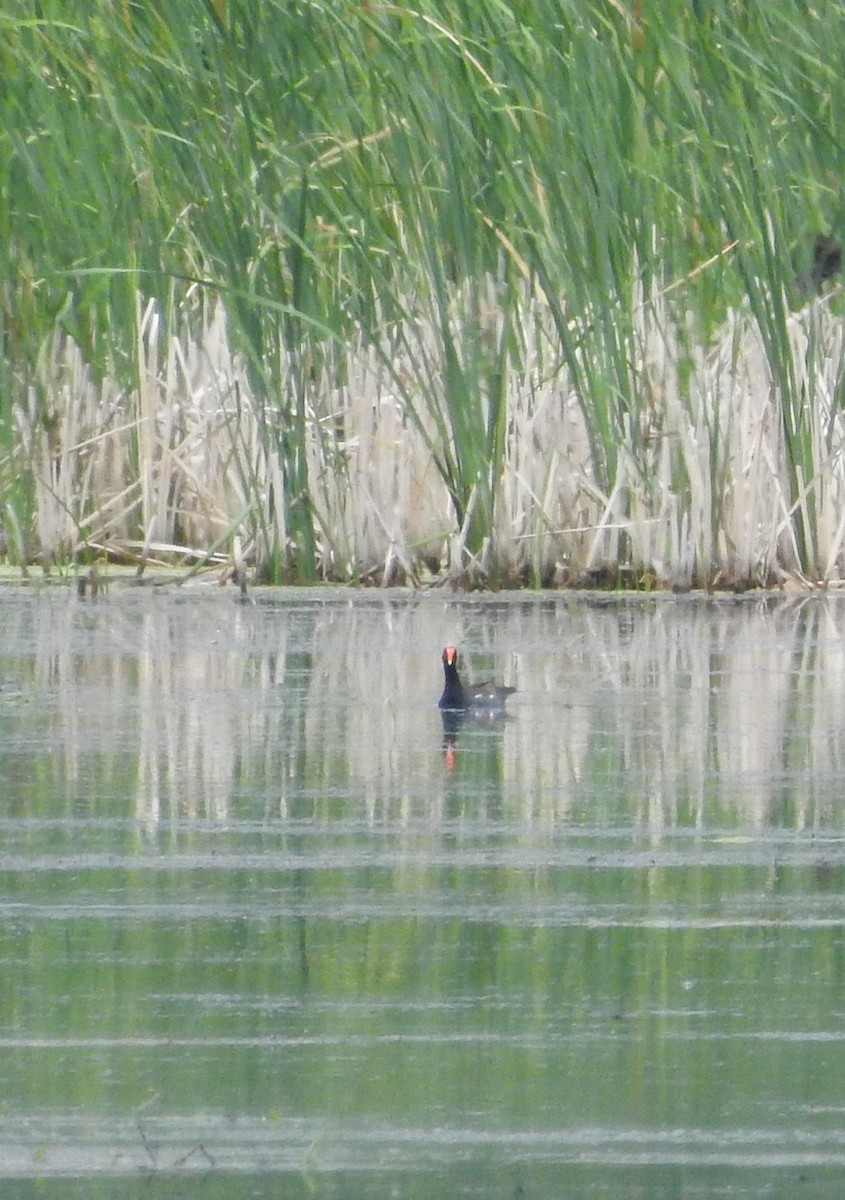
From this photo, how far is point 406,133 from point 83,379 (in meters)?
1.94

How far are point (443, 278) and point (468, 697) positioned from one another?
9.50ft

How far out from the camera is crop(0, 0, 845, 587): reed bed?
9805 millimetres

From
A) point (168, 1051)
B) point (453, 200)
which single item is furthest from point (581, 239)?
point (168, 1051)

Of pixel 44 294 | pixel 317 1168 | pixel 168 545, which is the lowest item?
pixel 317 1168

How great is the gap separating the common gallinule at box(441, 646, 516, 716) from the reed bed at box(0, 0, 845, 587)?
2557 mm

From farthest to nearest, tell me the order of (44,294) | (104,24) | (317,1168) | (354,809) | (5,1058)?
(44,294) < (104,24) < (354,809) < (5,1058) < (317,1168)

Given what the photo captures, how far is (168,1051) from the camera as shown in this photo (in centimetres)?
403

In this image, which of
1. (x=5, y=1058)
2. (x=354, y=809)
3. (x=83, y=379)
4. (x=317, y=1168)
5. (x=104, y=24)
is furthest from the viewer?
(x=83, y=379)

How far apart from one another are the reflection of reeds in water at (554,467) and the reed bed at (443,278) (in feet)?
0.05

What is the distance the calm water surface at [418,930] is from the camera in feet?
11.8

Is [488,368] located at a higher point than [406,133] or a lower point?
lower

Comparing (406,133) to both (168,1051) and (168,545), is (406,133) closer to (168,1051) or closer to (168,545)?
(168,545)

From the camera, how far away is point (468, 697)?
761cm

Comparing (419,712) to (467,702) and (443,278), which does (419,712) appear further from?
(443,278)
